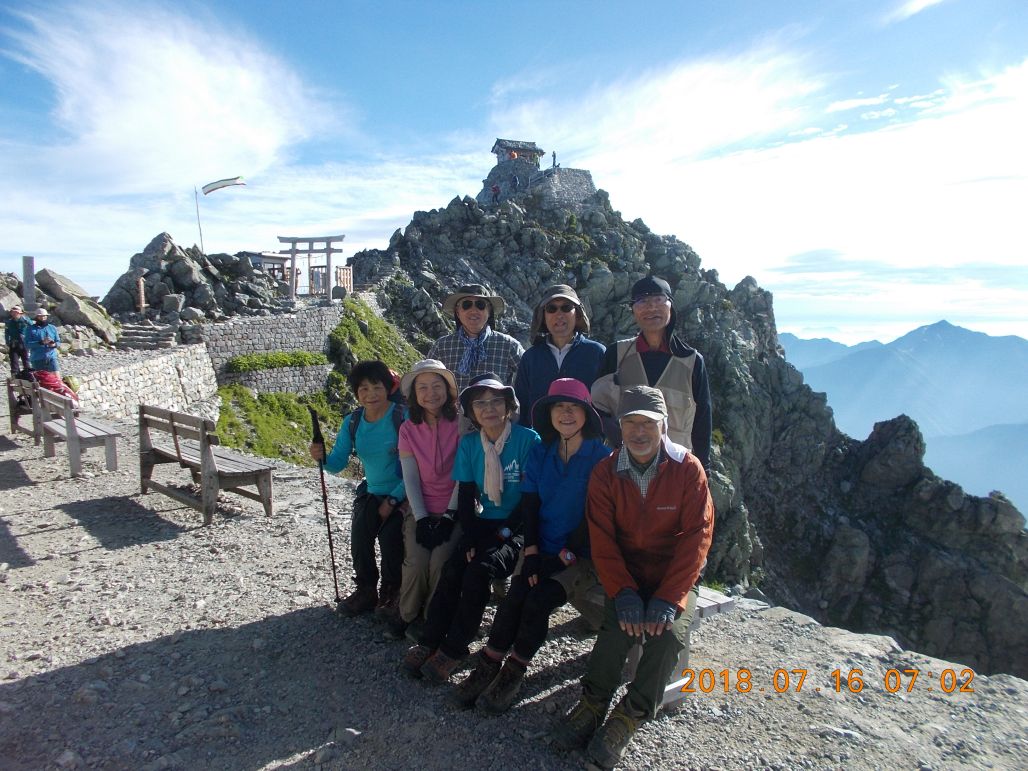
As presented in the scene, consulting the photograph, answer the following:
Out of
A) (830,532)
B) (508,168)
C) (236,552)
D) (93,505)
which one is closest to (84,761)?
(236,552)

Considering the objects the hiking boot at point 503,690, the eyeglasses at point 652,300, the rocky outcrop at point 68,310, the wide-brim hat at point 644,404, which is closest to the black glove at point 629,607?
the hiking boot at point 503,690

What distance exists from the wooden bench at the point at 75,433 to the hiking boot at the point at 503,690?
8440 mm

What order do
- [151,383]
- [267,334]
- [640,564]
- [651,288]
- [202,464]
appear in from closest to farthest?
[640,564], [651,288], [202,464], [151,383], [267,334]

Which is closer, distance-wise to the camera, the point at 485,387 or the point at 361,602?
the point at 485,387

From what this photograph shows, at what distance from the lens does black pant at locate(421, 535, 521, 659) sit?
464 cm

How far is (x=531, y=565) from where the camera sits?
457 cm

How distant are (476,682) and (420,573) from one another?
103cm

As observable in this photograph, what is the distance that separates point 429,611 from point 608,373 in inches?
105

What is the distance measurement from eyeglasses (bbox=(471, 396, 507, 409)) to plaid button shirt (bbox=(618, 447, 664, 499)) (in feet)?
3.88

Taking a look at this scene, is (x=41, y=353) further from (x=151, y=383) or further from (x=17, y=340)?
(x=151, y=383)

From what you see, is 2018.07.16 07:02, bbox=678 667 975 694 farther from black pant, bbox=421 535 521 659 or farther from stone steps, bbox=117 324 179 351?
stone steps, bbox=117 324 179 351

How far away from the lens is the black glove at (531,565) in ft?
14.9

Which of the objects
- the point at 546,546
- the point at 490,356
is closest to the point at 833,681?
the point at 546,546

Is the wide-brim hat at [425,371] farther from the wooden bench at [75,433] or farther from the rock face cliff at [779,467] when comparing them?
the rock face cliff at [779,467]
